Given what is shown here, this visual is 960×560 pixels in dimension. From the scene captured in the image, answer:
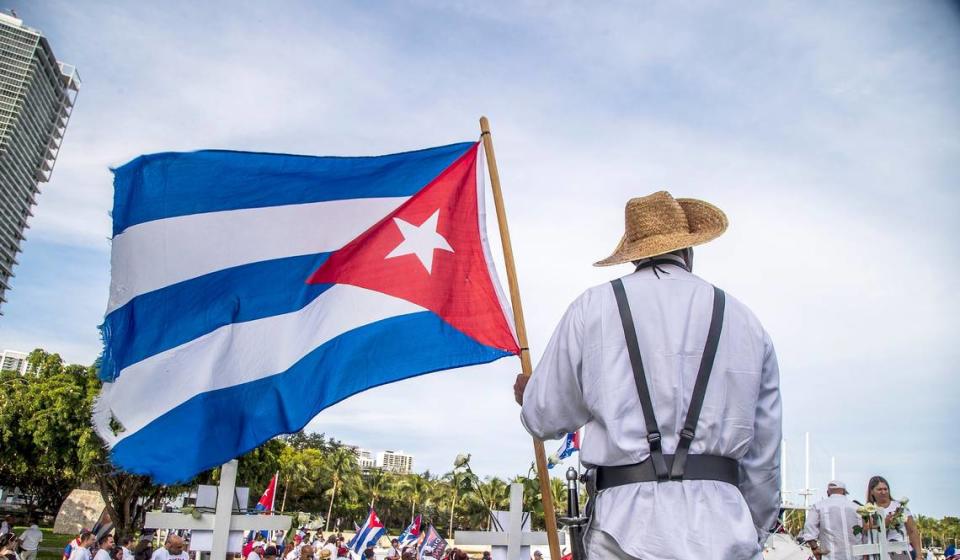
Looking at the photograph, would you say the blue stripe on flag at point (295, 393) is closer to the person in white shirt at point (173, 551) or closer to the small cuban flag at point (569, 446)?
the person in white shirt at point (173, 551)

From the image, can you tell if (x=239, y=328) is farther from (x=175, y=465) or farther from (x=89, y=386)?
(x=89, y=386)

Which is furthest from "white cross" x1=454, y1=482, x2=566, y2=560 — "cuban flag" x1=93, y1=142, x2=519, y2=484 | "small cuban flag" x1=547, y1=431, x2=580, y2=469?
"small cuban flag" x1=547, y1=431, x2=580, y2=469

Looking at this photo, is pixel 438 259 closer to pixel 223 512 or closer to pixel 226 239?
pixel 226 239

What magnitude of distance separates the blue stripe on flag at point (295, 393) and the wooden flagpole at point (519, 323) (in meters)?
0.94

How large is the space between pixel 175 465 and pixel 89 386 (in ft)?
103

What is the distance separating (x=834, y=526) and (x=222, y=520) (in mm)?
6894

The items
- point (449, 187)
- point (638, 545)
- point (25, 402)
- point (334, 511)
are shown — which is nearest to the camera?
point (638, 545)

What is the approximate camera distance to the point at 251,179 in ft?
18.7

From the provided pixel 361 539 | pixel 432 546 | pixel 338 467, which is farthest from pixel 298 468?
pixel 432 546

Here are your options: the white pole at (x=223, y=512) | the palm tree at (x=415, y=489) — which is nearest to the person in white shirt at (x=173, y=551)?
the white pole at (x=223, y=512)

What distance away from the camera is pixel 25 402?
102 feet

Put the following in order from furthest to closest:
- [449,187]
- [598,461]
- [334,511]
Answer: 1. [334,511]
2. [449,187]
3. [598,461]

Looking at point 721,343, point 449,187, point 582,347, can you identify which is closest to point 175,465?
point 449,187

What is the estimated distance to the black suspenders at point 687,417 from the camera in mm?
2227
